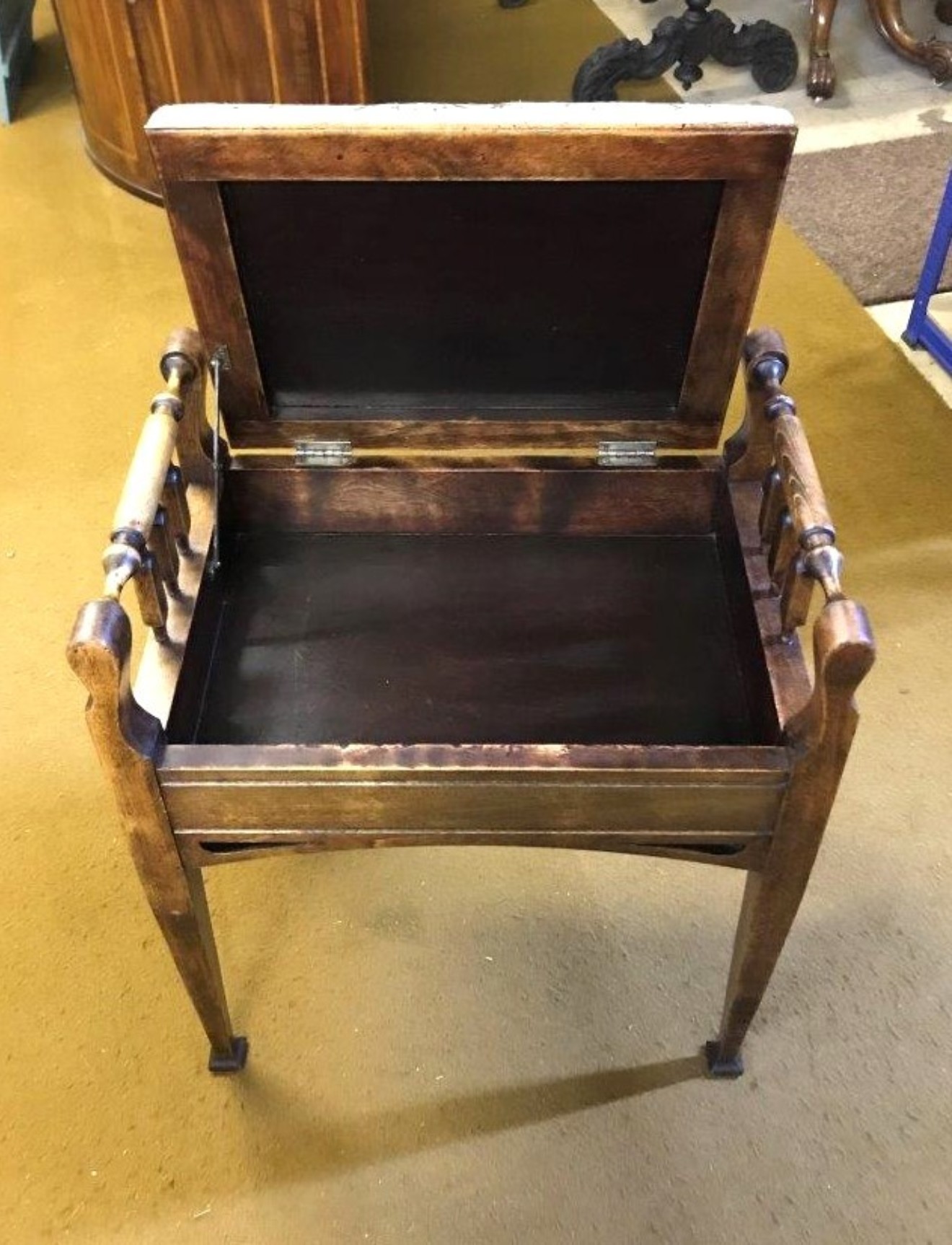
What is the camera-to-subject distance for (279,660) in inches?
43.4

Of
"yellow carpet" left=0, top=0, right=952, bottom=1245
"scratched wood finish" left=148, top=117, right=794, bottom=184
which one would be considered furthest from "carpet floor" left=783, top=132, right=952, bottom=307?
"scratched wood finish" left=148, top=117, right=794, bottom=184

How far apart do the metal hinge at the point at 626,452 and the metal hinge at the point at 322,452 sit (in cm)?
25

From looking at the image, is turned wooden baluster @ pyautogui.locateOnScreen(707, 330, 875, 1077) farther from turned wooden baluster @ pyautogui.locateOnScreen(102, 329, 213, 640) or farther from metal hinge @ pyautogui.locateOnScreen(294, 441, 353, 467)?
turned wooden baluster @ pyautogui.locateOnScreen(102, 329, 213, 640)

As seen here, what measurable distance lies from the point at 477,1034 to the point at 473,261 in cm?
83

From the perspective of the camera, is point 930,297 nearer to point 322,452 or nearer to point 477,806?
point 322,452

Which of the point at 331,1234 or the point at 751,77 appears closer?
the point at 331,1234

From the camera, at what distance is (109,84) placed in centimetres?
243

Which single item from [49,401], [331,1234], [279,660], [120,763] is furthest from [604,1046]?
[49,401]

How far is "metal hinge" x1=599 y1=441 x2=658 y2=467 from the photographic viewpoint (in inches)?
45.2

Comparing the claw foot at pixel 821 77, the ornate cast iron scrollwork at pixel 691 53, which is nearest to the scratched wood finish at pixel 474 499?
the ornate cast iron scrollwork at pixel 691 53

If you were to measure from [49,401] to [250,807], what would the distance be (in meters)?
1.43

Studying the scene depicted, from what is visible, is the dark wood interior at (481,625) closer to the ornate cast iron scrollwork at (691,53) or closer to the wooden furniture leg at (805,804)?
the wooden furniture leg at (805,804)

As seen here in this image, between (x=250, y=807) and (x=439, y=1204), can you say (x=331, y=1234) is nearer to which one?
(x=439, y=1204)

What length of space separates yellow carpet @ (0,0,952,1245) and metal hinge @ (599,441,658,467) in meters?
0.56
